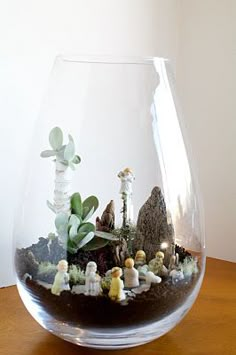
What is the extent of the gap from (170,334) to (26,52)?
471mm

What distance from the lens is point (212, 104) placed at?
1018 millimetres

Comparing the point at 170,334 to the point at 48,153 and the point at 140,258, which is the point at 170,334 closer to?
the point at 140,258

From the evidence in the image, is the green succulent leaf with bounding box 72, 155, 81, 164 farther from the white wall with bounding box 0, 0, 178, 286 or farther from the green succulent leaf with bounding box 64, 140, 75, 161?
the white wall with bounding box 0, 0, 178, 286

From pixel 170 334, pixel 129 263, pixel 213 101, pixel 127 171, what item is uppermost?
pixel 213 101

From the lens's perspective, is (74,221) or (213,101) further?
(213,101)

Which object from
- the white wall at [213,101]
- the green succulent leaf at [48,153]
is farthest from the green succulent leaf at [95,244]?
the white wall at [213,101]

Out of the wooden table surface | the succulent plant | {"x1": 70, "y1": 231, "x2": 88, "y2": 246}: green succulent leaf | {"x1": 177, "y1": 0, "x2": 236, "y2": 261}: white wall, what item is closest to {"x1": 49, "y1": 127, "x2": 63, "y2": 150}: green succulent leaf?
the succulent plant

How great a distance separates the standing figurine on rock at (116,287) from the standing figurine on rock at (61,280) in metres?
0.05

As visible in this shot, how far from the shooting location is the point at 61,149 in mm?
568

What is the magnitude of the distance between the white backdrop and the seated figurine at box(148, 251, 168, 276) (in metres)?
0.31

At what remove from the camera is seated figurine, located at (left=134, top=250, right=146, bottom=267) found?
0.54 m

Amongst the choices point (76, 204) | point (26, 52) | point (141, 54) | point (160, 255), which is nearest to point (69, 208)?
point (76, 204)

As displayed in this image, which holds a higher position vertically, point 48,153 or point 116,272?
point 48,153

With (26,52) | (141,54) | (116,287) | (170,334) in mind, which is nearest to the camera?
(116,287)
